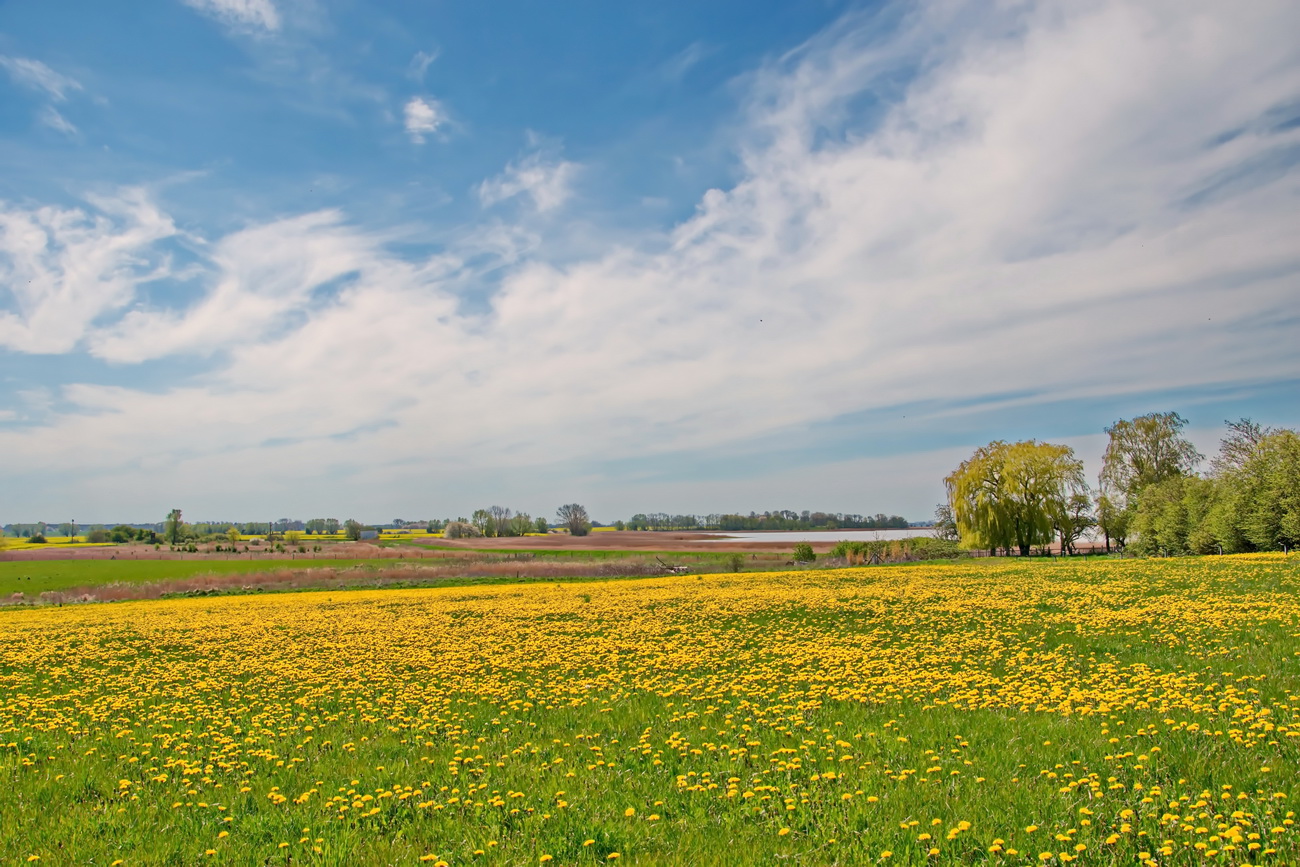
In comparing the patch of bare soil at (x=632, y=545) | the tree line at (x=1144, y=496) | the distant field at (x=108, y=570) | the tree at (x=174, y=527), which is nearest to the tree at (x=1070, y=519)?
the tree line at (x=1144, y=496)

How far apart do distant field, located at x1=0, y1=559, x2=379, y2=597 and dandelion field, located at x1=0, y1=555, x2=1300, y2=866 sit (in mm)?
49653

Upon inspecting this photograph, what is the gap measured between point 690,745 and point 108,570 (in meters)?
87.4

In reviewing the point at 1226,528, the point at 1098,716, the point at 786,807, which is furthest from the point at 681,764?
the point at 1226,528

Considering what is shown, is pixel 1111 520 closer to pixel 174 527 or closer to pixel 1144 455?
pixel 1144 455

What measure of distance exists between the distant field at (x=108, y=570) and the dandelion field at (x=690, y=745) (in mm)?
49653

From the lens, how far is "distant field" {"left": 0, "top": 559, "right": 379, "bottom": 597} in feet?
195

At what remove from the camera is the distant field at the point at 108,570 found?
5950cm

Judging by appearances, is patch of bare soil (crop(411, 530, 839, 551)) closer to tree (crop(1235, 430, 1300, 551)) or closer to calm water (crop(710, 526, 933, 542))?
calm water (crop(710, 526, 933, 542))

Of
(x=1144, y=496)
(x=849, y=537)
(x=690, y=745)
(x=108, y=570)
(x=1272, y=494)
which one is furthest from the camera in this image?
(x=849, y=537)

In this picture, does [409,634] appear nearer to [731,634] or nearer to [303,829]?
[731,634]

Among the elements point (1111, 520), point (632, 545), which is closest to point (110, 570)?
point (632, 545)

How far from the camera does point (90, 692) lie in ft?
52.3

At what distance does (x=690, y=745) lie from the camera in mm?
9914

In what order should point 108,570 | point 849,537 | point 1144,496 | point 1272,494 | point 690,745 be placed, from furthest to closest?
point 849,537 < point 108,570 < point 1144,496 < point 1272,494 < point 690,745
